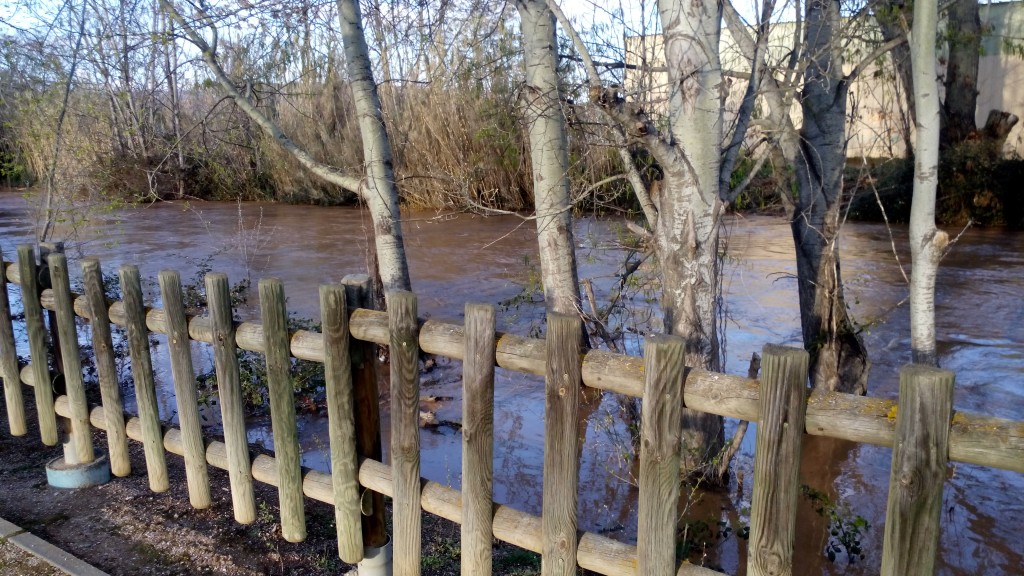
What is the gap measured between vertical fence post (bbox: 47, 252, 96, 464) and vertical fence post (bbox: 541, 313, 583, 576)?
112 inches

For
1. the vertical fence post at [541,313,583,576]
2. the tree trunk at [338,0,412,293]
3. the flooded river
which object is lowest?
the flooded river

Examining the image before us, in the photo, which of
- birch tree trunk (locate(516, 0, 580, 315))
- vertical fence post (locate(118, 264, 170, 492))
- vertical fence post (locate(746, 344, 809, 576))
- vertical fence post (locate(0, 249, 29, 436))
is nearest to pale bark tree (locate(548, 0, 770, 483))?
birch tree trunk (locate(516, 0, 580, 315))

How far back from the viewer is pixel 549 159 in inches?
231

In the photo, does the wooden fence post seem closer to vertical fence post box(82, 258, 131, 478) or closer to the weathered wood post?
the weathered wood post

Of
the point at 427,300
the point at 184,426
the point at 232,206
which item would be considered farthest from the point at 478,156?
the point at 184,426

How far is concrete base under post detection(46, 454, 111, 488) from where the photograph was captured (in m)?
4.41

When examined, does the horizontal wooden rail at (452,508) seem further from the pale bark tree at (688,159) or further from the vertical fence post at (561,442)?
the pale bark tree at (688,159)

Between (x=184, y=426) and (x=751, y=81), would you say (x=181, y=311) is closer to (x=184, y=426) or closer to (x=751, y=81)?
(x=184, y=426)

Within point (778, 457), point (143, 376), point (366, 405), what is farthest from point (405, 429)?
point (143, 376)

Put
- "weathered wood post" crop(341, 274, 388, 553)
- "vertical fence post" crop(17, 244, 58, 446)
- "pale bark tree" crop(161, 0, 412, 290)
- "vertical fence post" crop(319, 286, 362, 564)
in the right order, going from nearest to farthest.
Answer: "vertical fence post" crop(319, 286, 362, 564) < "weathered wood post" crop(341, 274, 388, 553) < "vertical fence post" crop(17, 244, 58, 446) < "pale bark tree" crop(161, 0, 412, 290)

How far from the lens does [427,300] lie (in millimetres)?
10773

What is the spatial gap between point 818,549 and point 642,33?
120 inches

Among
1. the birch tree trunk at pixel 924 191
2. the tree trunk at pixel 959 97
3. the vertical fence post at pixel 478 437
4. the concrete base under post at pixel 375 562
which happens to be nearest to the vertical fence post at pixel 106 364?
the concrete base under post at pixel 375 562

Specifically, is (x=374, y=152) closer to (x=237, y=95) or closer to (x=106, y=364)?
(x=237, y=95)
